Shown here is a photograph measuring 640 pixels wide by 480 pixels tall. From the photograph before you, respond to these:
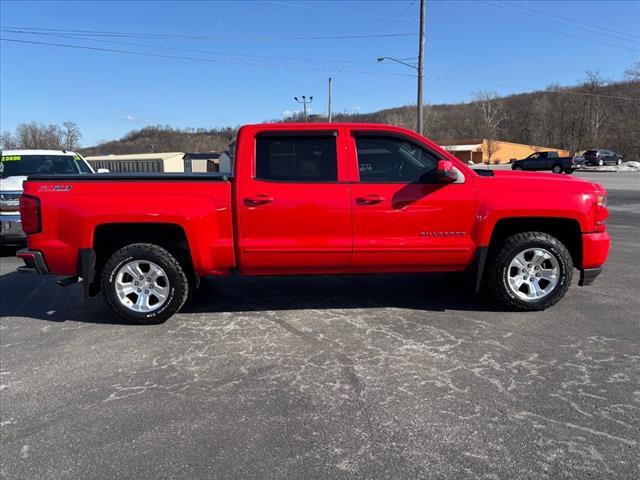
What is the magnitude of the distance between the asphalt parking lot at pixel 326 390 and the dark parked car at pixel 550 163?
41.5m

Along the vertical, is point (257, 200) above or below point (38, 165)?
below

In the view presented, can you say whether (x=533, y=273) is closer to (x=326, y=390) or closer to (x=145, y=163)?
(x=326, y=390)

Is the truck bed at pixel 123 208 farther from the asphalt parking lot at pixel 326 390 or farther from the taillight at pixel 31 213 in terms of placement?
the asphalt parking lot at pixel 326 390

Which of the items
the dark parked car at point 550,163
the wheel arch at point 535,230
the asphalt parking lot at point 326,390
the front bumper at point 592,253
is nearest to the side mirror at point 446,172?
the wheel arch at point 535,230

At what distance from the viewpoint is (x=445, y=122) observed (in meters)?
140

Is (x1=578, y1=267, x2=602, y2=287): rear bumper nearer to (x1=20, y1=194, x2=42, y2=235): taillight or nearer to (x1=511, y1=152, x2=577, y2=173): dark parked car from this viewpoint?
(x1=20, y1=194, x2=42, y2=235): taillight

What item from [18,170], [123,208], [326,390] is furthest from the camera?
[18,170]

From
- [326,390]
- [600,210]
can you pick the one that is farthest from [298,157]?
[600,210]

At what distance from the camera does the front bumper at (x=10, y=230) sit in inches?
311

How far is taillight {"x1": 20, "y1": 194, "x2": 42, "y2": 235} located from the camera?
14.6ft

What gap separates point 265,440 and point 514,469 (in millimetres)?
1370

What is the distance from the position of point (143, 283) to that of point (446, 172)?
3172mm

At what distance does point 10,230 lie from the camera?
7949 mm

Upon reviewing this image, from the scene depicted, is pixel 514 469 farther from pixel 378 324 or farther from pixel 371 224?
pixel 371 224
